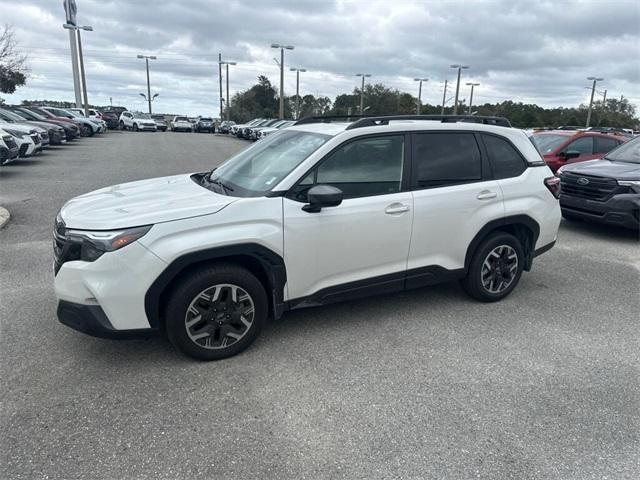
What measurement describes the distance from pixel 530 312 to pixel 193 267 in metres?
3.22

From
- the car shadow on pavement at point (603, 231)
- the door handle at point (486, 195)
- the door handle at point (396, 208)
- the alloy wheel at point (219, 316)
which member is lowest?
the car shadow on pavement at point (603, 231)

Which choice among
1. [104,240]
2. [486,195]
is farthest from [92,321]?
[486,195]

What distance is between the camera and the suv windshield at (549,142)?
10.2 metres

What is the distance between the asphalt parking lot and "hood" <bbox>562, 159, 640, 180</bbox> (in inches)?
122

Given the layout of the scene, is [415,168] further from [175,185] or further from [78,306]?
[78,306]

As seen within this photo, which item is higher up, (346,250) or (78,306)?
(346,250)


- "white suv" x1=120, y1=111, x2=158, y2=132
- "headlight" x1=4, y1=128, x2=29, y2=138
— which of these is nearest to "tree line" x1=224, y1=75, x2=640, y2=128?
"white suv" x1=120, y1=111, x2=158, y2=132

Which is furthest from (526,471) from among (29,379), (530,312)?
(29,379)

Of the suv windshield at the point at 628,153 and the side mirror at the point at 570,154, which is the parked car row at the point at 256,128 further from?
the suv windshield at the point at 628,153

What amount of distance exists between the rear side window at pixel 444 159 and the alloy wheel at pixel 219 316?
178cm

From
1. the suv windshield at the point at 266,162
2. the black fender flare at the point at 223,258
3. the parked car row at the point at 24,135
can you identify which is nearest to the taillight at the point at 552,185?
the suv windshield at the point at 266,162

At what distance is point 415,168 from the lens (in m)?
4.06

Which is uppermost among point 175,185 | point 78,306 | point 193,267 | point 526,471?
point 175,185

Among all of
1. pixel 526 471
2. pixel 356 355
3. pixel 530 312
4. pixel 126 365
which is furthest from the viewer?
pixel 530 312
